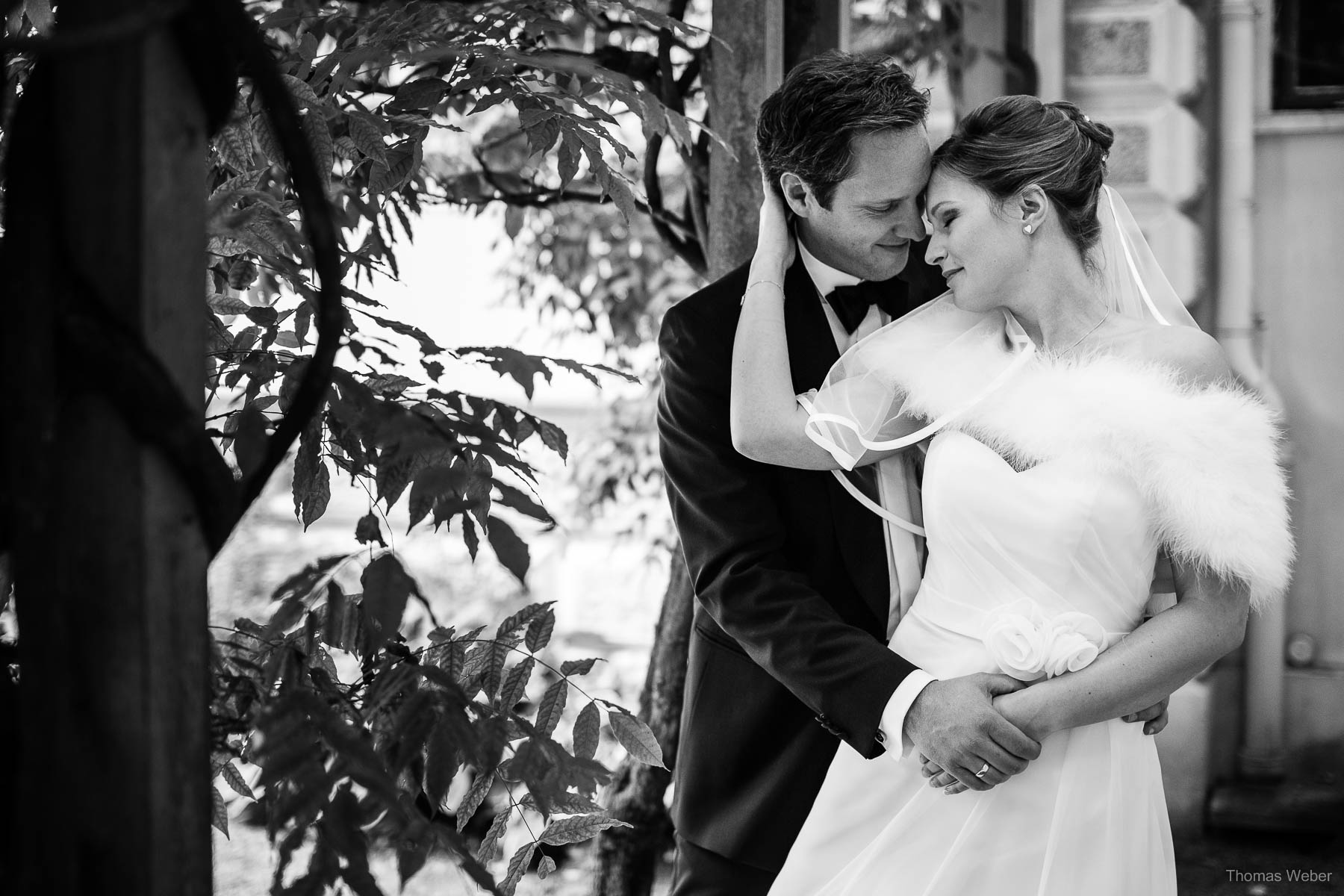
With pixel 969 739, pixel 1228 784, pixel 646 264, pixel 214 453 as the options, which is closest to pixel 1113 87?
pixel 646 264

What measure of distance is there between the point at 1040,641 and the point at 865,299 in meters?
0.74

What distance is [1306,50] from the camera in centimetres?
452

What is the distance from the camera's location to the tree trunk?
10.1 ft

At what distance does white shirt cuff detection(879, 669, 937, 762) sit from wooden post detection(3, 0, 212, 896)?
47.0 inches

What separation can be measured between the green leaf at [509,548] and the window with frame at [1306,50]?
171 inches

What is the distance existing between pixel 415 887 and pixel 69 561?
3828 mm

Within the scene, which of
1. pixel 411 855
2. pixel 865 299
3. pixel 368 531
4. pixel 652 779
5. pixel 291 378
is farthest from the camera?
pixel 652 779

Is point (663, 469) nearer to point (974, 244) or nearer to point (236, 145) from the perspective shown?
point (974, 244)

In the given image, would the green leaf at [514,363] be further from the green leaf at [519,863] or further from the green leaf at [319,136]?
the green leaf at [519,863]

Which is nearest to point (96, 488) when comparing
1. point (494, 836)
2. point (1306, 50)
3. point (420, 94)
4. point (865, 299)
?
point (494, 836)

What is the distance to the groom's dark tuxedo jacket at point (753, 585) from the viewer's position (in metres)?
2.00

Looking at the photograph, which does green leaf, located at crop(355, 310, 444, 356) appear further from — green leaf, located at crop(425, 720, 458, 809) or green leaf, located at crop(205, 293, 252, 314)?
green leaf, located at crop(425, 720, 458, 809)

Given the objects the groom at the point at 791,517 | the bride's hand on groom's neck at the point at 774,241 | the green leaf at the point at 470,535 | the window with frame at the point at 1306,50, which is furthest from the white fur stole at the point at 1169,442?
the window with frame at the point at 1306,50

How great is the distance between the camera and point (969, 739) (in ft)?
5.83
